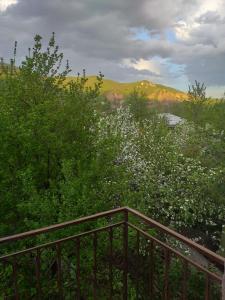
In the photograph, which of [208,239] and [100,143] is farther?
[208,239]

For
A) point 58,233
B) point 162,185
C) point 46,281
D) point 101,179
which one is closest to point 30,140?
point 101,179

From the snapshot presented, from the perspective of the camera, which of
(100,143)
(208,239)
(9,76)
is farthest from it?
(208,239)

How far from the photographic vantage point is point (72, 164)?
29.2ft

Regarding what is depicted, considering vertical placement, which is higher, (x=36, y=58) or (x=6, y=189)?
(x=36, y=58)

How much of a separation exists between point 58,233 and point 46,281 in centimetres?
128

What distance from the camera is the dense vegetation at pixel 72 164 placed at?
27.5 ft

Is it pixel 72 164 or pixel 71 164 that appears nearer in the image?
pixel 71 164

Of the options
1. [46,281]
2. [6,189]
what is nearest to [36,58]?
[6,189]

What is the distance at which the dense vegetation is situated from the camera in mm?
8383

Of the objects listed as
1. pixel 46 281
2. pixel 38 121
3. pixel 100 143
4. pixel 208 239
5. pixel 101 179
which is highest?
pixel 38 121

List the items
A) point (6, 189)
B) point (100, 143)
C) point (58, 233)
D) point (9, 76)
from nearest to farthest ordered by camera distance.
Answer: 1. point (58, 233)
2. point (6, 189)
3. point (100, 143)
4. point (9, 76)

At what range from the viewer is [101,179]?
31.0 feet

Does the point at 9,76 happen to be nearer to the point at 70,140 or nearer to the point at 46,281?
the point at 70,140

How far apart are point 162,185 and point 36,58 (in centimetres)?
668
